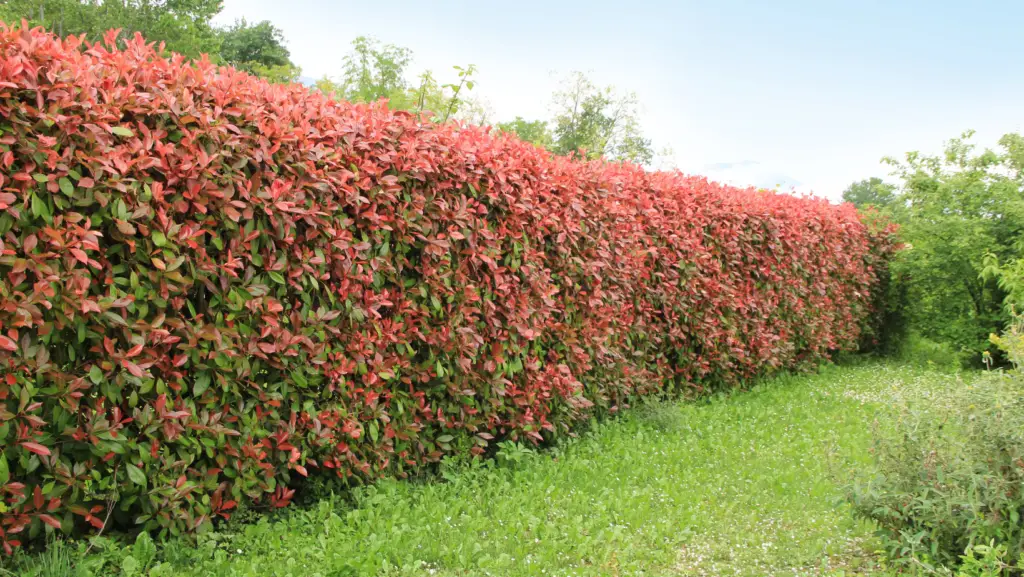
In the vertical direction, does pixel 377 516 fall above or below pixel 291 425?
below

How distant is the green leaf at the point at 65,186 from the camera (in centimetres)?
332

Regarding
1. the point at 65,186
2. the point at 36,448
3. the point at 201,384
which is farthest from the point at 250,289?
the point at 36,448

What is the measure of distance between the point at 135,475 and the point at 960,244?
12.6 meters

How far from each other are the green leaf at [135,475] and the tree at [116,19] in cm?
2725

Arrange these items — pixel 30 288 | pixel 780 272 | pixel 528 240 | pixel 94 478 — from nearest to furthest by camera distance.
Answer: pixel 30 288 < pixel 94 478 < pixel 528 240 < pixel 780 272

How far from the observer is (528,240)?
5.89 metres

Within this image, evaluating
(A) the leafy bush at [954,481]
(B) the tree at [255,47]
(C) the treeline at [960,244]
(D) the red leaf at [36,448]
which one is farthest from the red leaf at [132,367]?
(B) the tree at [255,47]

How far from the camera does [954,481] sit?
3840mm

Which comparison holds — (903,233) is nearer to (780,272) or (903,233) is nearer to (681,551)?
(780,272)

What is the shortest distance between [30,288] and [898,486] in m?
4.62

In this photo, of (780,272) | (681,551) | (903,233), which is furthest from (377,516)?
(903,233)

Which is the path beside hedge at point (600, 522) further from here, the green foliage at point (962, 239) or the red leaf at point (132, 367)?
the green foliage at point (962, 239)

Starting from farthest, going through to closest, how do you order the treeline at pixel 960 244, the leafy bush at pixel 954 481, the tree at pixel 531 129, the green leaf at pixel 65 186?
the tree at pixel 531 129
the treeline at pixel 960 244
the leafy bush at pixel 954 481
the green leaf at pixel 65 186

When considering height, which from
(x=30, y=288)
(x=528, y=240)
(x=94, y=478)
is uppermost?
(x=528, y=240)
